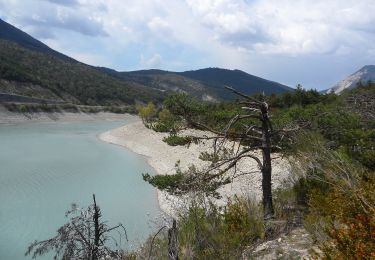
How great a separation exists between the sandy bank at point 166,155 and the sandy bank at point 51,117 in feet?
58.7

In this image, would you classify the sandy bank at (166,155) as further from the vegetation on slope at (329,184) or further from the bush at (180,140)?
the bush at (180,140)

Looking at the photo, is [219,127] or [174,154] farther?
[174,154]

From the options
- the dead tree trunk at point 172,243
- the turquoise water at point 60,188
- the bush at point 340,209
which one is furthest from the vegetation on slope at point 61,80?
the dead tree trunk at point 172,243

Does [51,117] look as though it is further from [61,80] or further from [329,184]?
[329,184]

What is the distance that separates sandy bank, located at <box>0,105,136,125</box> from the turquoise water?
752 inches

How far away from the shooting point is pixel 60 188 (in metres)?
25.0

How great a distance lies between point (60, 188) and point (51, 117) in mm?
53255

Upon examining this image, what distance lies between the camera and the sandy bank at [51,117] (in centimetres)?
6601

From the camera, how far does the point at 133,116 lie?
96.6m

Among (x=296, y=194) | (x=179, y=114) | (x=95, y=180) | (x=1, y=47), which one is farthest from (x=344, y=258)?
(x=1, y=47)

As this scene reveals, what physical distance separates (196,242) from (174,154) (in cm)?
3003

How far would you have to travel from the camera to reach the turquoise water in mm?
17031

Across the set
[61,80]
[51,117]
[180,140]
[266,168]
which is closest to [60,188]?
[180,140]

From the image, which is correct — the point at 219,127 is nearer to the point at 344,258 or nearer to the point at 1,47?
the point at 344,258
